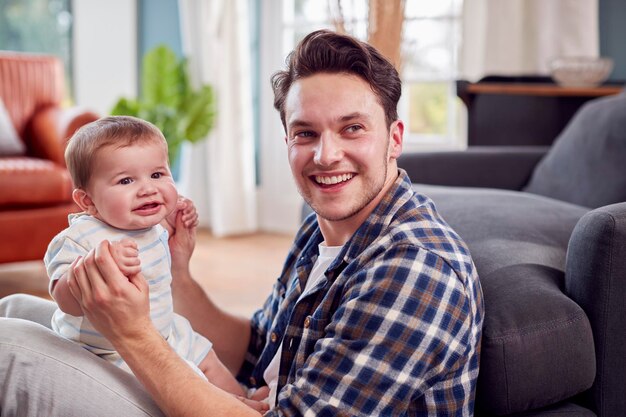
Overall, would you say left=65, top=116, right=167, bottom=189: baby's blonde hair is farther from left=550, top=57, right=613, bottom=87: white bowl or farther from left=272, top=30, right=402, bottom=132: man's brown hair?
left=550, top=57, right=613, bottom=87: white bowl

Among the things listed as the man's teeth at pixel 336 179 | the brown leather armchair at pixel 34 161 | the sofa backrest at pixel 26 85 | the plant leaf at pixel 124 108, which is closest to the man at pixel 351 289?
the man's teeth at pixel 336 179

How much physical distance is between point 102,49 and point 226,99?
1061 millimetres

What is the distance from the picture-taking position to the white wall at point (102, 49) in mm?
5531

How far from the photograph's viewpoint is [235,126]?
514 centimetres

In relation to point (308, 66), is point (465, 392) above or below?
below

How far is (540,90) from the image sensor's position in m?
3.33

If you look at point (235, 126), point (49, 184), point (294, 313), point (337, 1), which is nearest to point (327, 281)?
point (294, 313)

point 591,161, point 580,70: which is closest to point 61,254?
point 591,161

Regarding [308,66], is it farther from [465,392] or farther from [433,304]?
[465,392]

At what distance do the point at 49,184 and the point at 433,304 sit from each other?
111 inches

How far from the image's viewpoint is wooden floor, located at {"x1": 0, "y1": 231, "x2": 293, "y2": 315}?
3.70 m

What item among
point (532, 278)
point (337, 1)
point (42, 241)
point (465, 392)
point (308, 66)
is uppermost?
point (337, 1)

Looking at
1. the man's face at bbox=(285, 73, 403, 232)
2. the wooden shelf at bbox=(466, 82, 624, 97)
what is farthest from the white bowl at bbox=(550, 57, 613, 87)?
the man's face at bbox=(285, 73, 403, 232)

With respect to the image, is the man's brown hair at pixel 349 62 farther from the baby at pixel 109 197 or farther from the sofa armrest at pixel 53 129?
the sofa armrest at pixel 53 129
